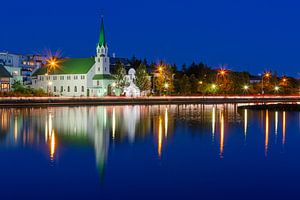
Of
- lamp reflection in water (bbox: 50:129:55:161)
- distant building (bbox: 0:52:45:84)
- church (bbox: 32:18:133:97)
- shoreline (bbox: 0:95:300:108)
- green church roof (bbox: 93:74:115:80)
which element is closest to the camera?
lamp reflection in water (bbox: 50:129:55:161)

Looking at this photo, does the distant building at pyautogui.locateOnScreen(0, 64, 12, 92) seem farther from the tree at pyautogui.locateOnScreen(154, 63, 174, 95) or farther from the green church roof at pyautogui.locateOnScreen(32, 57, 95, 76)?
the tree at pyautogui.locateOnScreen(154, 63, 174, 95)

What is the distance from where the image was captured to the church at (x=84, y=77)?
88375mm

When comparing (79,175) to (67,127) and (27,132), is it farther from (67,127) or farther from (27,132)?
(67,127)

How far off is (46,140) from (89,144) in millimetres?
2913

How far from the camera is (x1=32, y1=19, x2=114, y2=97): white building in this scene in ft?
290

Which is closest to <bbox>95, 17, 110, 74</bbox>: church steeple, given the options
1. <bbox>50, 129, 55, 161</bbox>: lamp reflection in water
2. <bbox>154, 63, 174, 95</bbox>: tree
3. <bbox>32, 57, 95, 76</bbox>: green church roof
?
<bbox>32, 57, 95, 76</bbox>: green church roof

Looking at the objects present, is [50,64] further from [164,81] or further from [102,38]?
[164,81]

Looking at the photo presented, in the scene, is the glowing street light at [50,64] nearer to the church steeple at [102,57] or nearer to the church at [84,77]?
the church at [84,77]

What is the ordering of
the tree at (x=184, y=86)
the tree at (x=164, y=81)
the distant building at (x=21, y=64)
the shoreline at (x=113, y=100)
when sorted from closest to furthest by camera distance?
the shoreline at (x=113, y=100), the tree at (x=164, y=81), the tree at (x=184, y=86), the distant building at (x=21, y=64)

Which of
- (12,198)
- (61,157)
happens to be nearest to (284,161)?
(61,157)

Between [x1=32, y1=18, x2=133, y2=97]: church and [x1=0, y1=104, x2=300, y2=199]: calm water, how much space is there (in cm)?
5888

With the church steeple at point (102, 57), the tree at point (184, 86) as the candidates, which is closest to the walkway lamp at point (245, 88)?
the tree at point (184, 86)

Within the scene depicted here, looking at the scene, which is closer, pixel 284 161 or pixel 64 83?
pixel 284 161

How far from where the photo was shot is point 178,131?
95.1 ft
